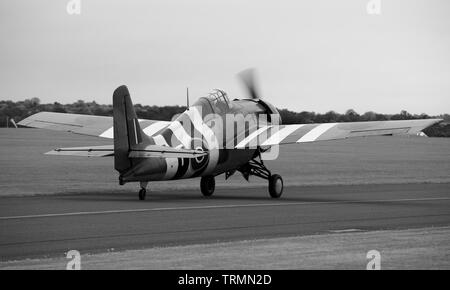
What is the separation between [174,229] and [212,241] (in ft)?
6.43

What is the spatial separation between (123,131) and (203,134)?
A: 10.5ft

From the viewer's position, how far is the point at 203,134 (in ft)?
82.2

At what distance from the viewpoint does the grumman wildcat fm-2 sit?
22.6 meters

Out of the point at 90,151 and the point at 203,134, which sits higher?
the point at 203,134

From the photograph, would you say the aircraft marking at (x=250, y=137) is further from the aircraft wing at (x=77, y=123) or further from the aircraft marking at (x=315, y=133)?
the aircraft wing at (x=77, y=123)

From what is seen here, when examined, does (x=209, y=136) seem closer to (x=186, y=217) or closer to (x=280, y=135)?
(x=280, y=135)

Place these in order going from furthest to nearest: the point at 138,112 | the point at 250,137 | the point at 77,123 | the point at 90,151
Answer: the point at 138,112, the point at 77,123, the point at 250,137, the point at 90,151

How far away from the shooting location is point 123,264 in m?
12.2

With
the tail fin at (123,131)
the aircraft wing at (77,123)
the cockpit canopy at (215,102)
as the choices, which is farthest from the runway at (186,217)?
the cockpit canopy at (215,102)

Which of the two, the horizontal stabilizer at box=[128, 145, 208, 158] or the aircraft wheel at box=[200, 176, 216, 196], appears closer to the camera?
the horizontal stabilizer at box=[128, 145, 208, 158]

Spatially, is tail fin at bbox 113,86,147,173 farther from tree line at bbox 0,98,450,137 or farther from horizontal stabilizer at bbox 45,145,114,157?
tree line at bbox 0,98,450,137

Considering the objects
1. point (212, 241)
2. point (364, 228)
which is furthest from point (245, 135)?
point (212, 241)

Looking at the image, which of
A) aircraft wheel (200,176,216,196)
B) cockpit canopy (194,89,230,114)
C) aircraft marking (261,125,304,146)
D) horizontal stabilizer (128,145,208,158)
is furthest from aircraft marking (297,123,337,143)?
horizontal stabilizer (128,145,208,158)

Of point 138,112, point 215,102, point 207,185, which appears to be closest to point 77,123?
point 207,185
